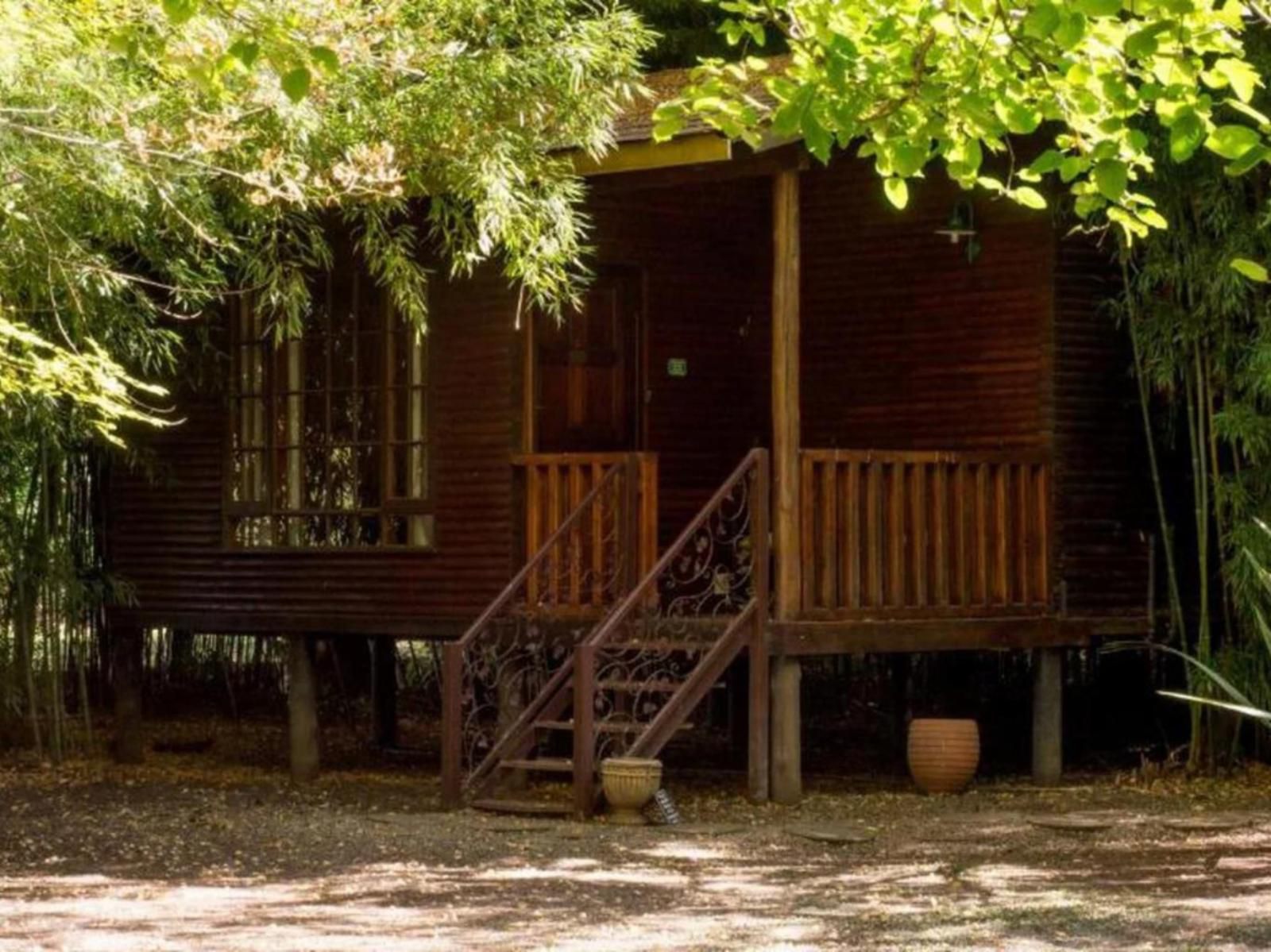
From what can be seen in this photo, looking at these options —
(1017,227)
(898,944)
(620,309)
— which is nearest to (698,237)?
(620,309)

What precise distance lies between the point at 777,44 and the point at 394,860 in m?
9.58

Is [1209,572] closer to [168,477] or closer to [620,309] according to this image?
[620,309]

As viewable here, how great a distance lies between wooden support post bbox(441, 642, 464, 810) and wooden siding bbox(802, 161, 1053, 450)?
3.18 metres

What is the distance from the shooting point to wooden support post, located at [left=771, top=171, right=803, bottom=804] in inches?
496

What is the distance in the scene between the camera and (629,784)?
11.9 metres

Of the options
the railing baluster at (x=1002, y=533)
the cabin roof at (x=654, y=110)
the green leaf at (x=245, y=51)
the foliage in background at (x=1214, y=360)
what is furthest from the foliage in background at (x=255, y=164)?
the foliage in background at (x=1214, y=360)

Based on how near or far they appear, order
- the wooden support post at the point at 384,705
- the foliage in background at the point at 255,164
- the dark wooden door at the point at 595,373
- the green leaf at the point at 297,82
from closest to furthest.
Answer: the green leaf at the point at 297,82 → the foliage in background at the point at 255,164 → the dark wooden door at the point at 595,373 → the wooden support post at the point at 384,705

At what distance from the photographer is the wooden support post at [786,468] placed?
12.6 meters

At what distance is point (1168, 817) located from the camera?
1202 centimetres

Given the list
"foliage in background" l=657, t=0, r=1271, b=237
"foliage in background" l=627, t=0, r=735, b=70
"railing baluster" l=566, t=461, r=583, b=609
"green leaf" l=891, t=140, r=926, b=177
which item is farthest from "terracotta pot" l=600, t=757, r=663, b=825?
"foliage in background" l=627, t=0, r=735, b=70

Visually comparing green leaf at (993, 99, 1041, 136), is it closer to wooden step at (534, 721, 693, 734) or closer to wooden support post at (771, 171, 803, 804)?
wooden support post at (771, 171, 803, 804)

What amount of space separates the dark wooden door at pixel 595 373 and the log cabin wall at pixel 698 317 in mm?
102

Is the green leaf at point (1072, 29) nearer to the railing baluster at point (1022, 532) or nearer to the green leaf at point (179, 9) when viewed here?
the green leaf at point (179, 9)

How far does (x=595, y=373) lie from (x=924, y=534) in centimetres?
233
